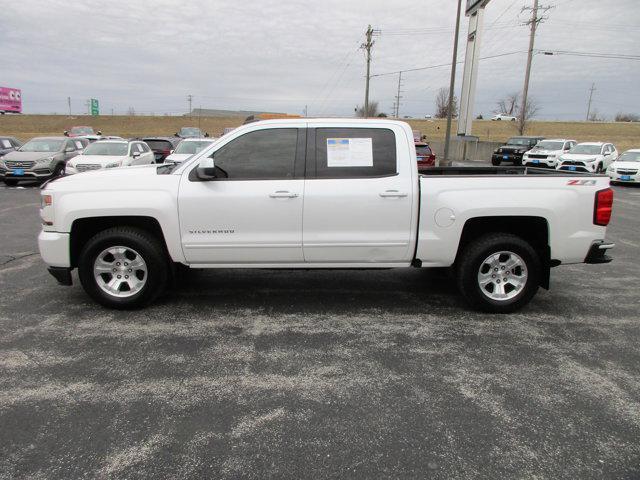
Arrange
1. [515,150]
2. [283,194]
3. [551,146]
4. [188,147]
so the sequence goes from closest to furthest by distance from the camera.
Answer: [283,194] < [188,147] < [551,146] < [515,150]

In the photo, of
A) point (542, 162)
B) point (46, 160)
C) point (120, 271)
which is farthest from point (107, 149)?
point (542, 162)

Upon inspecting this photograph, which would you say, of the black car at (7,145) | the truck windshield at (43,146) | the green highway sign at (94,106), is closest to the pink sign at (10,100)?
the green highway sign at (94,106)

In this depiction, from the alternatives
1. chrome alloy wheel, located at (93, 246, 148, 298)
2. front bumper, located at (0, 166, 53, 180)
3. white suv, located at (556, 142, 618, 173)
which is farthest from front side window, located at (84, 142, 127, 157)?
white suv, located at (556, 142, 618, 173)

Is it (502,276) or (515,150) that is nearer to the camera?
(502,276)

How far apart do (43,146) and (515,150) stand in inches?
930

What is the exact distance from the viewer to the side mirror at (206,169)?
14.1ft

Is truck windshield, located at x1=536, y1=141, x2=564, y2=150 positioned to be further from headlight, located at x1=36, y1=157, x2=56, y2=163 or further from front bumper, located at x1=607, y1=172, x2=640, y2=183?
headlight, located at x1=36, y1=157, x2=56, y2=163

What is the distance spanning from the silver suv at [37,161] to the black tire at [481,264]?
Result: 51.7 ft

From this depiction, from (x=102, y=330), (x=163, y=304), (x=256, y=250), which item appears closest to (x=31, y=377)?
(x=102, y=330)

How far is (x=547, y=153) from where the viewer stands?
22969 mm

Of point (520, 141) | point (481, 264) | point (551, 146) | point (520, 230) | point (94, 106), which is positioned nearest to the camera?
point (481, 264)

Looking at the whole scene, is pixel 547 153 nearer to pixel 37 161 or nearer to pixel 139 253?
pixel 37 161

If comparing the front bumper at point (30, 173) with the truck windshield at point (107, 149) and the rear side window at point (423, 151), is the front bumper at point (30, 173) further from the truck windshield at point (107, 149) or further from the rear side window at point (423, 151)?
the rear side window at point (423, 151)

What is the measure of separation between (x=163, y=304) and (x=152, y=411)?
2.06 metres
